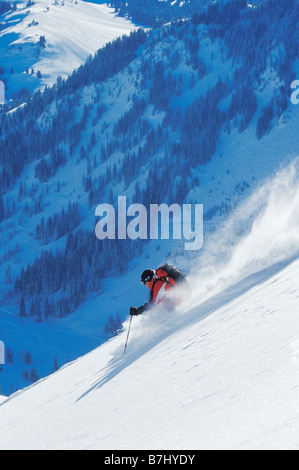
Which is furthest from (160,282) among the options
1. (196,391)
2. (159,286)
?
(196,391)

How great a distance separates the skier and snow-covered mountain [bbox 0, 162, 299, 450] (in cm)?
39

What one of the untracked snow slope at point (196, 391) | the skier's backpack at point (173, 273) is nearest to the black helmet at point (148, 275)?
the skier's backpack at point (173, 273)

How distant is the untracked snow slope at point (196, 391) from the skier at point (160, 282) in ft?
3.82

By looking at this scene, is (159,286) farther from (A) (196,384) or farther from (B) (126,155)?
(B) (126,155)

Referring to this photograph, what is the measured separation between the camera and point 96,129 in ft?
471

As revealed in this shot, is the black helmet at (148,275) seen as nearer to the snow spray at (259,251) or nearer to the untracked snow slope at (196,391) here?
the snow spray at (259,251)

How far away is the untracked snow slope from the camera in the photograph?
19.5 feet

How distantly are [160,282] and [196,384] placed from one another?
7.24 meters

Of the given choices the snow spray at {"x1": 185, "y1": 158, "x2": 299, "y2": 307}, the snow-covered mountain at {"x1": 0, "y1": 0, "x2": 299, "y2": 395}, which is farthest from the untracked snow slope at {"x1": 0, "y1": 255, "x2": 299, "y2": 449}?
the snow-covered mountain at {"x1": 0, "y1": 0, "x2": 299, "y2": 395}

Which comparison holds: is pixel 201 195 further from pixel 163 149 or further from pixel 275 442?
pixel 275 442

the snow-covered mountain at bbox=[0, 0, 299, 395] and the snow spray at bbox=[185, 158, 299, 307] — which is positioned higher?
the snow-covered mountain at bbox=[0, 0, 299, 395]

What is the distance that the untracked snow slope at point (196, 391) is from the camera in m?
5.95

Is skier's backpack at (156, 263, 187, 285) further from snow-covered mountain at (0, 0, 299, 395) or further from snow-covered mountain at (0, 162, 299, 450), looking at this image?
snow-covered mountain at (0, 0, 299, 395)
